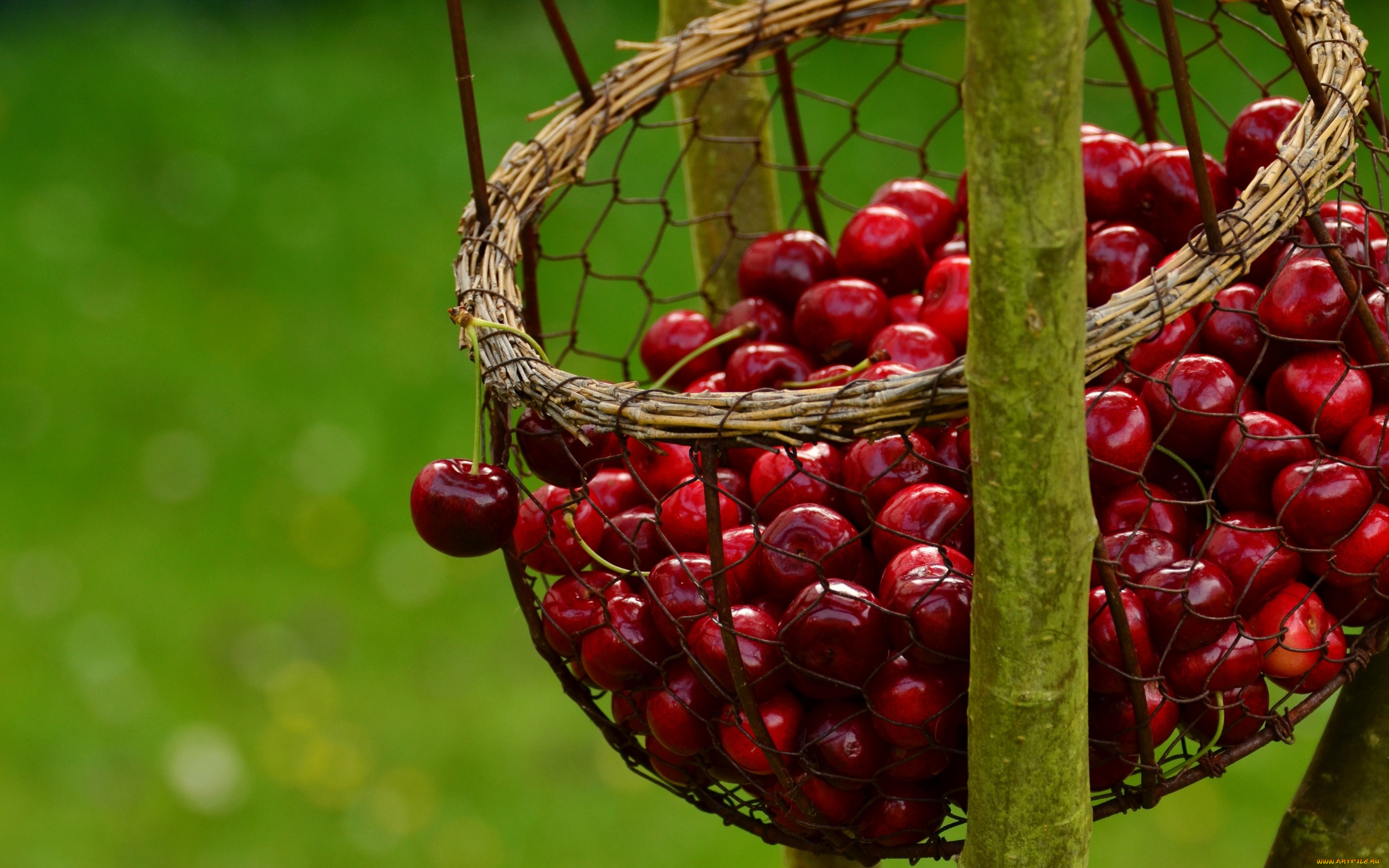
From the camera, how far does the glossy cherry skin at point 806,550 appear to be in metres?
0.77

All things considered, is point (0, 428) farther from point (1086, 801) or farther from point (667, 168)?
point (1086, 801)

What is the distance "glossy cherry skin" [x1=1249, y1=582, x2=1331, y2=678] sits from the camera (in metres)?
0.77

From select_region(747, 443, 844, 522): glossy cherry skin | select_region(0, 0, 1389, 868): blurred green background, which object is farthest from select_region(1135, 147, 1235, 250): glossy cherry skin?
select_region(0, 0, 1389, 868): blurred green background

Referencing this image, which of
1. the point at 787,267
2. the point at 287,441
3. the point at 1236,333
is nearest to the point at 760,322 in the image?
the point at 787,267

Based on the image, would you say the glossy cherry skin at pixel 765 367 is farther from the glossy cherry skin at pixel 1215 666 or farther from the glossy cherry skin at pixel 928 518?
the glossy cherry skin at pixel 1215 666

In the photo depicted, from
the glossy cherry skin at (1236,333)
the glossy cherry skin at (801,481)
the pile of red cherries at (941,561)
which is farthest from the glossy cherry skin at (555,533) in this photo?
the glossy cherry skin at (1236,333)

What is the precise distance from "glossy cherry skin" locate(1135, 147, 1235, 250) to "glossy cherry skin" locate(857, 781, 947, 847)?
473mm

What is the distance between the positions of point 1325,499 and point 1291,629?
3.2 inches

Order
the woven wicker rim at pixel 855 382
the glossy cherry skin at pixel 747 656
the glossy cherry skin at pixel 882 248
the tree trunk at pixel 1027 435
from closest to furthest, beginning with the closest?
1. the tree trunk at pixel 1027 435
2. the woven wicker rim at pixel 855 382
3. the glossy cherry skin at pixel 747 656
4. the glossy cherry skin at pixel 882 248

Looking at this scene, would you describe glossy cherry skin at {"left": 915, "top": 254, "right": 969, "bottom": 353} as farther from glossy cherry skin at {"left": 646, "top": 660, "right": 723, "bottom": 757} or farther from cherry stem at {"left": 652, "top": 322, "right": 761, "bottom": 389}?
glossy cherry skin at {"left": 646, "top": 660, "right": 723, "bottom": 757}

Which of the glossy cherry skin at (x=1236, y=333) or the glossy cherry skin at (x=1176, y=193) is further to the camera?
the glossy cherry skin at (x=1176, y=193)

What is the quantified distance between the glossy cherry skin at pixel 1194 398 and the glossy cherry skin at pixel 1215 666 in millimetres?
128

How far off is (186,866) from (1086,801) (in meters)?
1.52

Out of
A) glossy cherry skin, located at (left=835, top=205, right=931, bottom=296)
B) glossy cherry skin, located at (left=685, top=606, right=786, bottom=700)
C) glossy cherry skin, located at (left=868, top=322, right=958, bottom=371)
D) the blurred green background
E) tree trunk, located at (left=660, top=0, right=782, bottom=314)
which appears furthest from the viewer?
the blurred green background
